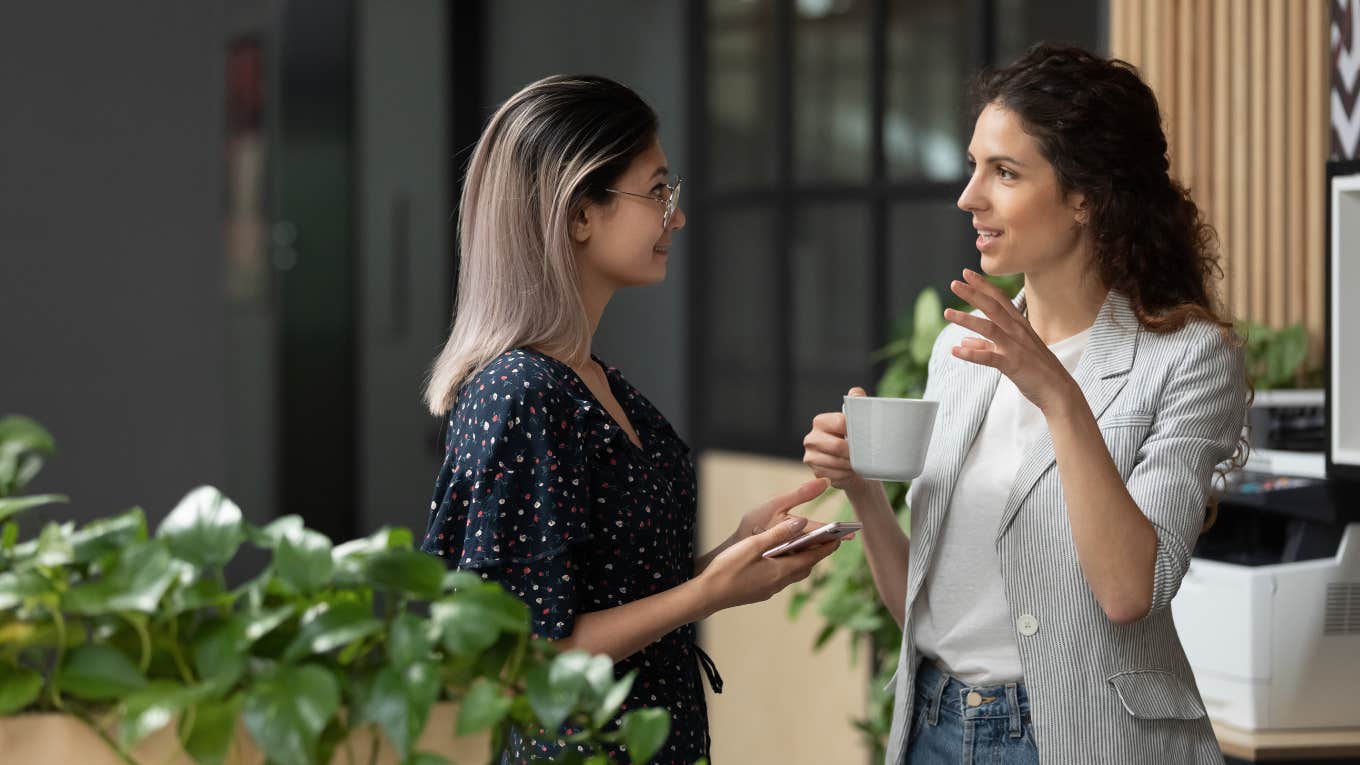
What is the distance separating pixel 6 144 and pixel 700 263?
224 centimetres

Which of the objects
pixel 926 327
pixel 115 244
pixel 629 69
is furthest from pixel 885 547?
pixel 629 69

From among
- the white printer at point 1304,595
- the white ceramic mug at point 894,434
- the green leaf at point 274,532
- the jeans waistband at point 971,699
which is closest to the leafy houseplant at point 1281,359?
the white printer at point 1304,595

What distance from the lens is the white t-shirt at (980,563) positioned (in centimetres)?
146

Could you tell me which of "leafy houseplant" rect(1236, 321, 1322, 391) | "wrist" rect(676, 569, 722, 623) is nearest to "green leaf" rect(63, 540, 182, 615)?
"wrist" rect(676, 569, 722, 623)

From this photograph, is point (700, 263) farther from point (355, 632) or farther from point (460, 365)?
point (355, 632)

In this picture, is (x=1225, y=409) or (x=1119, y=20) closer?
(x=1225, y=409)

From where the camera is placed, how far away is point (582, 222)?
1481mm

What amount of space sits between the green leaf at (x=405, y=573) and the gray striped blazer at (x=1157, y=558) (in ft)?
2.64

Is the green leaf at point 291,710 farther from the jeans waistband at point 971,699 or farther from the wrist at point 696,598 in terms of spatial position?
the jeans waistband at point 971,699

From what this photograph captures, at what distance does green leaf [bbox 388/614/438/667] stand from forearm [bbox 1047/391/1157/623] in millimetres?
762

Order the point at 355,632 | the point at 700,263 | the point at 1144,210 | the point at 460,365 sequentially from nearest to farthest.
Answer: the point at 355,632, the point at 460,365, the point at 1144,210, the point at 700,263

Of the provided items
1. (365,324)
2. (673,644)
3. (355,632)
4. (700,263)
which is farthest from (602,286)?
(365,324)

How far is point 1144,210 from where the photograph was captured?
1.54 m

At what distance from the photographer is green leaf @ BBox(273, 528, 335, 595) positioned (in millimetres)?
777
